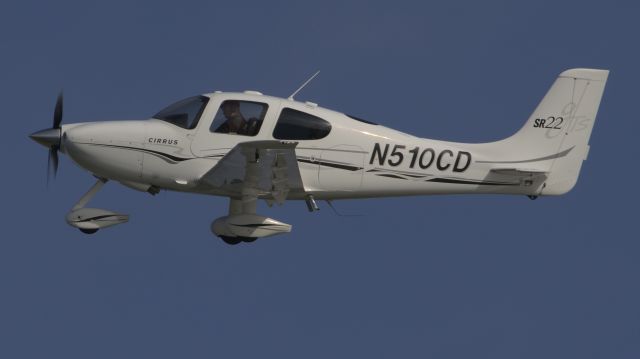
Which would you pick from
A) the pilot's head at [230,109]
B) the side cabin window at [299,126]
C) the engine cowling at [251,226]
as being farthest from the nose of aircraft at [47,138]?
the side cabin window at [299,126]

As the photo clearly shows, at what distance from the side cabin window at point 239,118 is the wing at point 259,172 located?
68cm

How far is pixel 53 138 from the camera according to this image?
1406 cm

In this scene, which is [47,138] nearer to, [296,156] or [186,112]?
[186,112]

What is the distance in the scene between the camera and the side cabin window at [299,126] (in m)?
13.9

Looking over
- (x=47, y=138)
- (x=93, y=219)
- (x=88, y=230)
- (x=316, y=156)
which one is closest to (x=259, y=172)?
(x=316, y=156)

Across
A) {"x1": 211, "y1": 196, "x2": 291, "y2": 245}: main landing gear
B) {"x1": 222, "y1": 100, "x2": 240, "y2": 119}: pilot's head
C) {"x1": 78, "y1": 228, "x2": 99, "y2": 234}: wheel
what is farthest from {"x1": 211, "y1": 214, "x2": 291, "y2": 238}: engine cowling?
{"x1": 78, "y1": 228, "x2": 99, "y2": 234}: wheel

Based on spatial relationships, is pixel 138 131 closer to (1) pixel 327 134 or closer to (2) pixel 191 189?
(2) pixel 191 189

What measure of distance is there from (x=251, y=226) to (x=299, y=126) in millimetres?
1653

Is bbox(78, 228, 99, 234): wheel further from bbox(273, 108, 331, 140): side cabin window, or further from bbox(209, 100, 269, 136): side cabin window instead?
bbox(273, 108, 331, 140): side cabin window

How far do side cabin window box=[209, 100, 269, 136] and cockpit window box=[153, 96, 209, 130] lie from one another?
0.94ft

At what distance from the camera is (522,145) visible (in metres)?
15.0

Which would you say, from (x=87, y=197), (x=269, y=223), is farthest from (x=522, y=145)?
(x=87, y=197)

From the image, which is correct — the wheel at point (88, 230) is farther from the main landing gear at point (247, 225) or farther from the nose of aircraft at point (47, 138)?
the main landing gear at point (247, 225)

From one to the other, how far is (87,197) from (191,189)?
1782 millimetres
